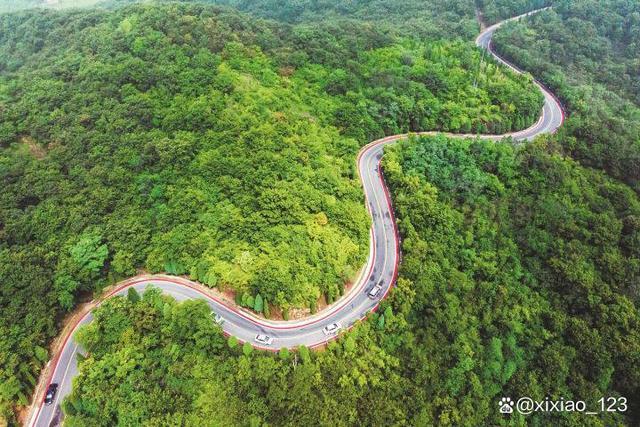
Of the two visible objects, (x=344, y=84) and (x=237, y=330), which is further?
(x=344, y=84)

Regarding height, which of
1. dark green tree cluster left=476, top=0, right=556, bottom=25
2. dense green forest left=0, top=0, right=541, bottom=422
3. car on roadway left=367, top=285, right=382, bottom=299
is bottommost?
car on roadway left=367, top=285, right=382, bottom=299

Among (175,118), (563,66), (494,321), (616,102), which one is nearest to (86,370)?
(175,118)

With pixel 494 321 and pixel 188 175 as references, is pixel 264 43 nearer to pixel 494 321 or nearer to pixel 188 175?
pixel 188 175

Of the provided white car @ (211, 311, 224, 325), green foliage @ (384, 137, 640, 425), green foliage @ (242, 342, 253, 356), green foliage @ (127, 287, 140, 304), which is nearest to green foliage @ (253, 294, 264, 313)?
white car @ (211, 311, 224, 325)

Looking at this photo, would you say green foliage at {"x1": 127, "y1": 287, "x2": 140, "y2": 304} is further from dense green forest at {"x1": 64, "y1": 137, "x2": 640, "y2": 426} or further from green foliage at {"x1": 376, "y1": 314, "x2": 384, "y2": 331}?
green foliage at {"x1": 376, "y1": 314, "x2": 384, "y2": 331}

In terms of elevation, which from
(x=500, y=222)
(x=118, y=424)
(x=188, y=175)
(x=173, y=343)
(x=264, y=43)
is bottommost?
(x=118, y=424)
